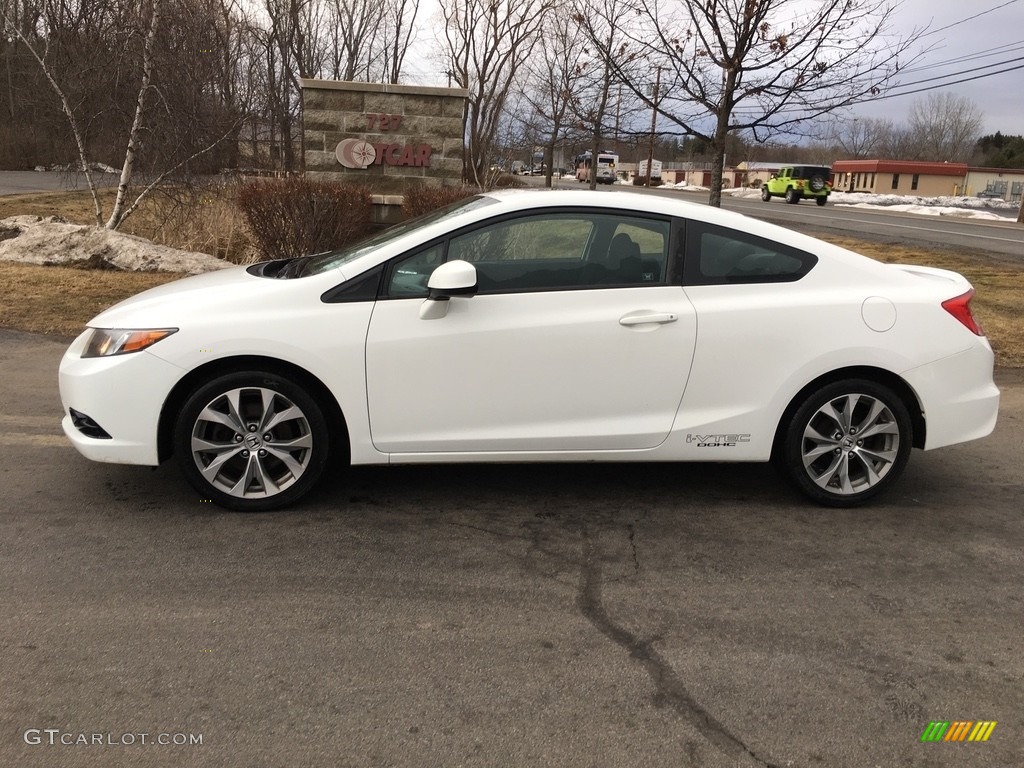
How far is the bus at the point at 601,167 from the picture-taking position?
68.1 meters

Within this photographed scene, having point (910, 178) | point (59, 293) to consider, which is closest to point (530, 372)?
point (59, 293)

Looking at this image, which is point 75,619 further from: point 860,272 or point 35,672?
point 860,272

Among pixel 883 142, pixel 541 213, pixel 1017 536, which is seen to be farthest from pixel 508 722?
pixel 883 142

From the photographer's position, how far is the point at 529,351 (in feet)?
13.4

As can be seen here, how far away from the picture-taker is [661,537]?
4062mm

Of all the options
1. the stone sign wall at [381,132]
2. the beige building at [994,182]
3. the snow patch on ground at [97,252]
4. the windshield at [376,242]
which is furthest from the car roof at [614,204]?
the beige building at [994,182]

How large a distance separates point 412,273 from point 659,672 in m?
2.19

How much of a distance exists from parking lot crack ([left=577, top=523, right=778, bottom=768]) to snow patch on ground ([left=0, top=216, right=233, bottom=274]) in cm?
821

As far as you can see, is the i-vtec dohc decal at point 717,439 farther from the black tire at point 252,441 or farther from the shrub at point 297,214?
the shrub at point 297,214

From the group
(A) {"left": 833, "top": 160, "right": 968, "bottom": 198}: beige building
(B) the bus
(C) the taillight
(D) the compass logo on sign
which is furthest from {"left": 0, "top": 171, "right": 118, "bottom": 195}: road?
(A) {"left": 833, "top": 160, "right": 968, "bottom": 198}: beige building

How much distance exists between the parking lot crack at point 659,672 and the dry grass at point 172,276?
5997 millimetres

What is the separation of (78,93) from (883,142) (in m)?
111

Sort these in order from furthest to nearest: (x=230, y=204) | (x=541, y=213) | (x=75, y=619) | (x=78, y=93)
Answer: (x=230, y=204) → (x=78, y=93) → (x=541, y=213) → (x=75, y=619)

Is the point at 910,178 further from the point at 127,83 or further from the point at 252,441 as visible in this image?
the point at 252,441
